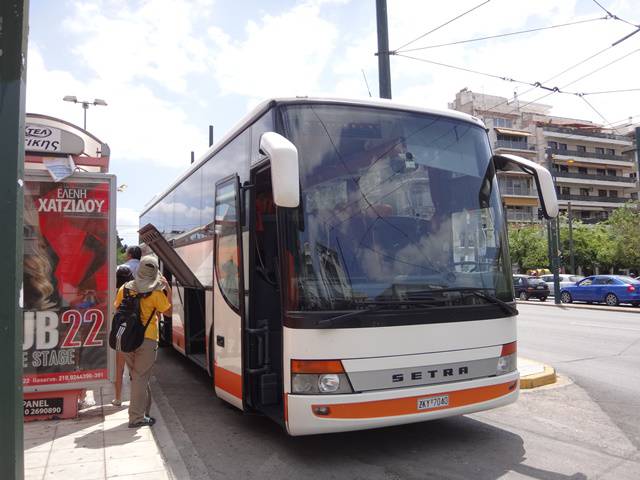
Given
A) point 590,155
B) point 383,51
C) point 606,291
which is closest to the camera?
point 383,51

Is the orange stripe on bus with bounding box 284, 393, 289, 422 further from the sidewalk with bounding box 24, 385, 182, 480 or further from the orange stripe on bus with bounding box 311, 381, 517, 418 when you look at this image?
the sidewalk with bounding box 24, 385, 182, 480

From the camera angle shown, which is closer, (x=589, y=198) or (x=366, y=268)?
(x=366, y=268)

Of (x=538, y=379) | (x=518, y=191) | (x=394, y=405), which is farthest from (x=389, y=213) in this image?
(x=518, y=191)

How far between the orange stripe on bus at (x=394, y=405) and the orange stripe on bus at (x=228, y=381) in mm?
1266

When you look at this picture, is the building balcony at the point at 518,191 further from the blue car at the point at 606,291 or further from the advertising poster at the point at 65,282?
the advertising poster at the point at 65,282

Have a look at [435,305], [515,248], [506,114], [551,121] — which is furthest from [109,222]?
[551,121]

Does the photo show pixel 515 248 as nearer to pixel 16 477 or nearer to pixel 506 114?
pixel 506 114

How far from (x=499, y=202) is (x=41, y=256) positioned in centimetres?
513

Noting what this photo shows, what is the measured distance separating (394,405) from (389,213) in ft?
5.36

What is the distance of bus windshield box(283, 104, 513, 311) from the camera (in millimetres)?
4715

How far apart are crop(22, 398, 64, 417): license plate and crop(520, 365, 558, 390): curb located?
19.6ft

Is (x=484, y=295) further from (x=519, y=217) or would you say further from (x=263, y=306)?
(x=519, y=217)

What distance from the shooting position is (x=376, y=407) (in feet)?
15.2

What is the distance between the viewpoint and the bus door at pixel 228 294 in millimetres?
5609
